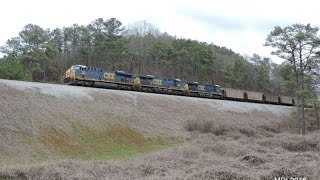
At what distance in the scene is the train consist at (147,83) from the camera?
36938mm

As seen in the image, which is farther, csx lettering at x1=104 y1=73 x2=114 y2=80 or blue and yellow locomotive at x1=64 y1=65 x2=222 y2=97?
csx lettering at x1=104 y1=73 x2=114 y2=80

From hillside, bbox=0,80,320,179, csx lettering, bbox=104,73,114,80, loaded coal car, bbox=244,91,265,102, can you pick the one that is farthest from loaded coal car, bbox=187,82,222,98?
csx lettering, bbox=104,73,114,80

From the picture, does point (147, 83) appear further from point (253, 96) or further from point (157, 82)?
point (253, 96)

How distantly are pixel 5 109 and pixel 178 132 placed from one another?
12658 mm

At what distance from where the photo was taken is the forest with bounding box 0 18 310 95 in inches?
2815

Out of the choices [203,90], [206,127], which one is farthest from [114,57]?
[206,127]

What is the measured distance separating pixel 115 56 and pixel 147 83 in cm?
2991

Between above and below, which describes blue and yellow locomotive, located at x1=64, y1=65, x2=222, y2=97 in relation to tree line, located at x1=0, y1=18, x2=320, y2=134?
below

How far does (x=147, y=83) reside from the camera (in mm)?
44219

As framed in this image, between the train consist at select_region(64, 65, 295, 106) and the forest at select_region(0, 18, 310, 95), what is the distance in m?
9.59

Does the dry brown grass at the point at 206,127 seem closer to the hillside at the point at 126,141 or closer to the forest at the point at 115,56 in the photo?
the hillside at the point at 126,141

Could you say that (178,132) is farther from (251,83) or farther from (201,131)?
(251,83)

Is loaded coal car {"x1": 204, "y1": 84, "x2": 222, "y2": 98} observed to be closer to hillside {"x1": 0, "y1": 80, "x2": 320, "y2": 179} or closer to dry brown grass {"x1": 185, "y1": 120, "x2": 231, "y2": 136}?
hillside {"x1": 0, "y1": 80, "x2": 320, "y2": 179}

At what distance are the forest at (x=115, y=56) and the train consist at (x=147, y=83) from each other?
9.59m
